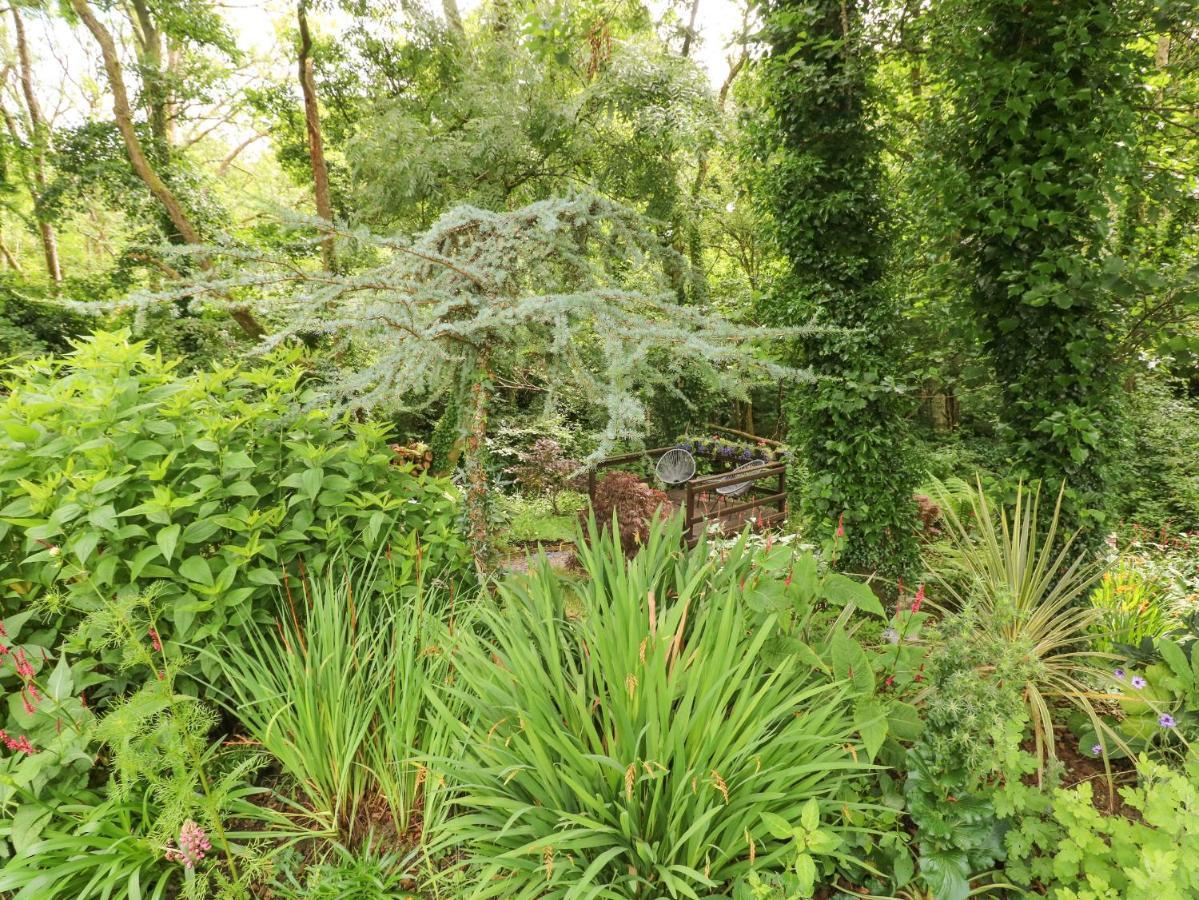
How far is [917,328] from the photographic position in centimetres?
320

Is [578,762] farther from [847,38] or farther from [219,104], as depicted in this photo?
[219,104]

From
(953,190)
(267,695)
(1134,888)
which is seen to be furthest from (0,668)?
(953,190)

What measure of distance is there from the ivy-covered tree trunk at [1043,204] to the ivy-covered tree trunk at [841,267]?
43cm

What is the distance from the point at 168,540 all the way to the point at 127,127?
25.3 feet

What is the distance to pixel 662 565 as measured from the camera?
6.48ft

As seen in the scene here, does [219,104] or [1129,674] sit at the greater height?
Answer: [219,104]

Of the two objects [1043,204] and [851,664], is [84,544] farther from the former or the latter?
[1043,204]

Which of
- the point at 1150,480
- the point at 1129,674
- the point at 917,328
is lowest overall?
the point at 1150,480

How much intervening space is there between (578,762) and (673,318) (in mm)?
1379

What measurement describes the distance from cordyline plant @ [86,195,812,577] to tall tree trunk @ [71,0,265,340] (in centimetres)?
506

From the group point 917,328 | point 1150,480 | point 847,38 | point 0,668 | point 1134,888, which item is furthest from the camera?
point 1150,480

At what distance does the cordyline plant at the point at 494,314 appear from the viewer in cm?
171

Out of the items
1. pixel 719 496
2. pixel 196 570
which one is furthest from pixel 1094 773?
pixel 719 496

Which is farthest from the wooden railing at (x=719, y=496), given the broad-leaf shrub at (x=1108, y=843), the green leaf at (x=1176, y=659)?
the broad-leaf shrub at (x=1108, y=843)
